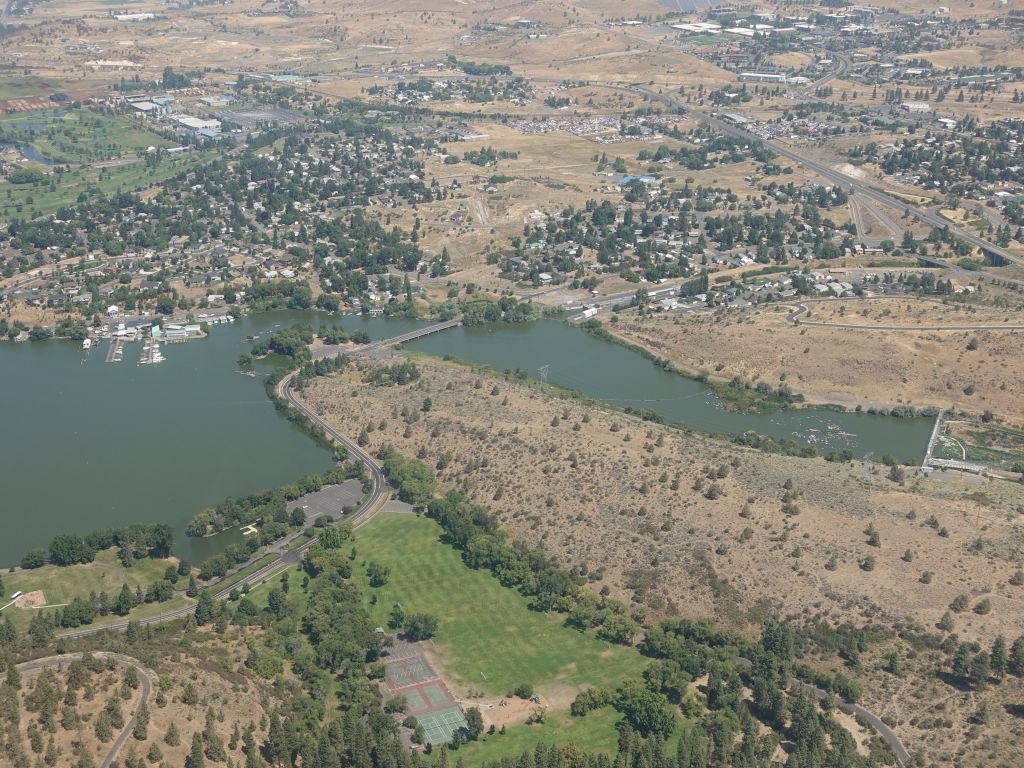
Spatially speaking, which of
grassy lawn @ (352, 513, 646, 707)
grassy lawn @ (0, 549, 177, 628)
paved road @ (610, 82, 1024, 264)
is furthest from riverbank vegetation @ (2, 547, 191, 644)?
paved road @ (610, 82, 1024, 264)

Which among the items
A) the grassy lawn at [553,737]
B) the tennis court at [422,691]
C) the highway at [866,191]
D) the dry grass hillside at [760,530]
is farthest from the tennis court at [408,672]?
the highway at [866,191]

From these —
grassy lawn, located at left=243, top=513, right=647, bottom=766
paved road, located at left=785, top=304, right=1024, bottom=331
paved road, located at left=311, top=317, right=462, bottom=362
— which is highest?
paved road, located at left=785, top=304, right=1024, bottom=331

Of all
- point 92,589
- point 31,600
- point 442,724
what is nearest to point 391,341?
point 92,589

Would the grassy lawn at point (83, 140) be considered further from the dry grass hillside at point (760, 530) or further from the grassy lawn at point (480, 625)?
the grassy lawn at point (480, 625)

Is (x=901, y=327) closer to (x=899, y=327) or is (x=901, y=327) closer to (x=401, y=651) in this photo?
(x=899, y=327)

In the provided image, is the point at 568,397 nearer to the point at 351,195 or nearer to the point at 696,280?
the point at 696,280

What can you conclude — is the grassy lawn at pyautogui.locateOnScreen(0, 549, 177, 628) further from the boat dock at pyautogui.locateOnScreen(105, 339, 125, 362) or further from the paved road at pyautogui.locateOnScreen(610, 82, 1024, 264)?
the paved road at pyautogui.locateOnScreen(610, 82, 1024, 264)
